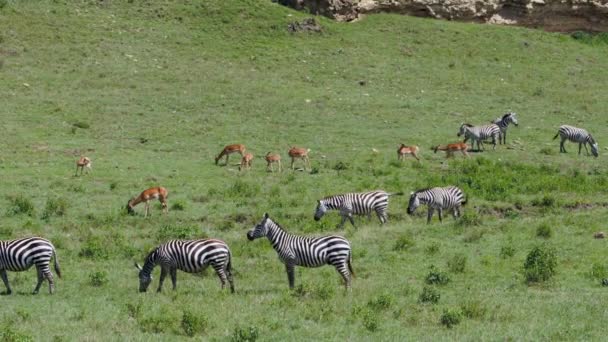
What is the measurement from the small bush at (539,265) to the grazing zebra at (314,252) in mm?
3713

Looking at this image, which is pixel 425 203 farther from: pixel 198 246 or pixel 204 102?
pixel 204 102

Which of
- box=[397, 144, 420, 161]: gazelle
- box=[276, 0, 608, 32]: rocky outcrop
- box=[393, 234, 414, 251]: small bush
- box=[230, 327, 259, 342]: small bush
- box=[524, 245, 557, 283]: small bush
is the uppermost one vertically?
box=[276, 0, 608, 32]: rocky outcrop

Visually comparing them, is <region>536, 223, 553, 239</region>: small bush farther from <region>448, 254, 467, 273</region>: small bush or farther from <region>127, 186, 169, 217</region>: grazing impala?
<region>127, 186, 169, 217</region>: grazing impala

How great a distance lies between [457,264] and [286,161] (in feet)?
47.3

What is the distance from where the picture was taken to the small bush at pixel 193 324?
1545 cm

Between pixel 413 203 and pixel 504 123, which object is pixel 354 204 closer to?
pixel 413 203

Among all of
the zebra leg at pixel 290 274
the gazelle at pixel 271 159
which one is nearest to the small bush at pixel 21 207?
the gazelle at pixel 271 159

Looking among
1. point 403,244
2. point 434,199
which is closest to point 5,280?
point 403,244

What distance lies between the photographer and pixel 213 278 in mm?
21188

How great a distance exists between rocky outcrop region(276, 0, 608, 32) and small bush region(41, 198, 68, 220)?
3424 cm

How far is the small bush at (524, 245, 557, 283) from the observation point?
20.1m

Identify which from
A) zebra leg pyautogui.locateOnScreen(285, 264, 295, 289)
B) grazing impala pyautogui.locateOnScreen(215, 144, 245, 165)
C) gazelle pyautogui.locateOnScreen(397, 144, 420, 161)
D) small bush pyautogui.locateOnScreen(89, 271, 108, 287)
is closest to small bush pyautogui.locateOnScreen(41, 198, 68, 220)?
small bush pyautogui.locateOnScreen(89, 271, 108, 287)

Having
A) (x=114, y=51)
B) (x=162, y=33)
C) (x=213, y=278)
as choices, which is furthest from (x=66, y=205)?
(x=162, y=33)

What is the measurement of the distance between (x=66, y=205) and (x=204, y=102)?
52.6 feet
